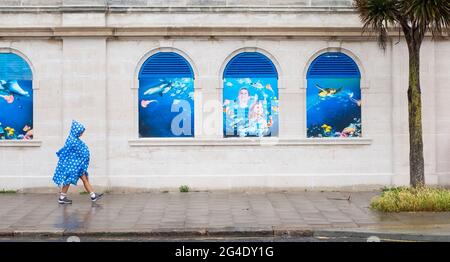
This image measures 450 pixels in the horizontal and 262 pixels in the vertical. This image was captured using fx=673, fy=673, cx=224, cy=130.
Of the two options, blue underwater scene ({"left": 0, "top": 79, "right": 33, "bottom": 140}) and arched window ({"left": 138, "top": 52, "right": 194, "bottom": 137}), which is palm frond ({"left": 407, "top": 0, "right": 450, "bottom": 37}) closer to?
arched window ({"left": 138, "top": 52, "right": 194, "bottom": 137})

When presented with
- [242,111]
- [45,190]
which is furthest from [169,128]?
[45,190]

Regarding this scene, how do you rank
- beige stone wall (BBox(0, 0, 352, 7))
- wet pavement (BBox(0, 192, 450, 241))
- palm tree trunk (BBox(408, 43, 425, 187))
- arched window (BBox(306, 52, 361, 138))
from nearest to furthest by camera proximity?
wet pavement (BBox(0, 192, 450, 241)) < palm tree trunk (BBox(408, 43, 425, 187)) < beige stone wall (BBox(0, 0, 352, 7)) < arched window (BBox(306, 52, 361, 138))

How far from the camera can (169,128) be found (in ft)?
54.1

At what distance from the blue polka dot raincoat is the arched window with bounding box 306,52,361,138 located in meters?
5.58

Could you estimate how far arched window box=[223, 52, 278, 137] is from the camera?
54.1 feet

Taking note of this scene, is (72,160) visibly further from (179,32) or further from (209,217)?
(179,32)

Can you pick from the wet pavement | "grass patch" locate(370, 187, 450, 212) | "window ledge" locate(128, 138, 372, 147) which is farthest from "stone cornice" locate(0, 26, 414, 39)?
"grass patch" locate(370, 187, 450, 212)

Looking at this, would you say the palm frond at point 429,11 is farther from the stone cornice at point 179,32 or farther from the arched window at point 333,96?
the arched window at point 333,96

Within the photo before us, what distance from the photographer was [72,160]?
47.3 ft

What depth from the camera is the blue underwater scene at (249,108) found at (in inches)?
649

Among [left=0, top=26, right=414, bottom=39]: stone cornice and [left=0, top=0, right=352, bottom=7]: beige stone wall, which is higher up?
[left=0, top=0, right=352, bottom=7]: beige stone wall

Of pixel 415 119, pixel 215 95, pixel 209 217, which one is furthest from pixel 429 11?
pixel 215 95

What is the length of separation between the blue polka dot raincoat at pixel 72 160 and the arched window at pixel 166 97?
2266 millimetres
